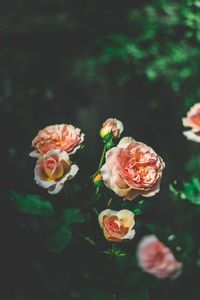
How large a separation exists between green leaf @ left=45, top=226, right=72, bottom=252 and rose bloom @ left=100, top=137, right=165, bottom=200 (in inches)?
7.8

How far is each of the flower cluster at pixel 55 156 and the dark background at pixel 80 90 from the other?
0.15 m

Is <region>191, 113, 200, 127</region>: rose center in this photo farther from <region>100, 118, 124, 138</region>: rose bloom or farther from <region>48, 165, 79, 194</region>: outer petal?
<region>48, 165, 79, 194</region>: outer petal

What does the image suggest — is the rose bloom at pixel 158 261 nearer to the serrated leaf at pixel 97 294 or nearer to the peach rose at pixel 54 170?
the serrated leaf at pixel 97 294

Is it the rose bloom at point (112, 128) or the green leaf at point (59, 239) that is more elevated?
the rose bloom at point (112, 128)

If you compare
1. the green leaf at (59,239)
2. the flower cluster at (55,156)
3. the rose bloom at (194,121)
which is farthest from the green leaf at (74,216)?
the rose bloom at (194,121)

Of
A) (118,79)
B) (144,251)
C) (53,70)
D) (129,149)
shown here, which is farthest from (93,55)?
(129,149)

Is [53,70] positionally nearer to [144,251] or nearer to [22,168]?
[22,168]

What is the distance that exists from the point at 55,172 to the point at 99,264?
35 centimetres

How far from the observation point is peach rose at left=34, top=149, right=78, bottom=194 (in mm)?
1170

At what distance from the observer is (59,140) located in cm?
124

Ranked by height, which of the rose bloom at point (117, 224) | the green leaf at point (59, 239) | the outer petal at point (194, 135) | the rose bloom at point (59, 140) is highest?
the rose bloom at point (59, 140)

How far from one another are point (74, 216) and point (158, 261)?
65 cm

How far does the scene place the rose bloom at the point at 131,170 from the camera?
3.77 feet

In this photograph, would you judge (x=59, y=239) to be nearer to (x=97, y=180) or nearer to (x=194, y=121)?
(x=97, y=180)
